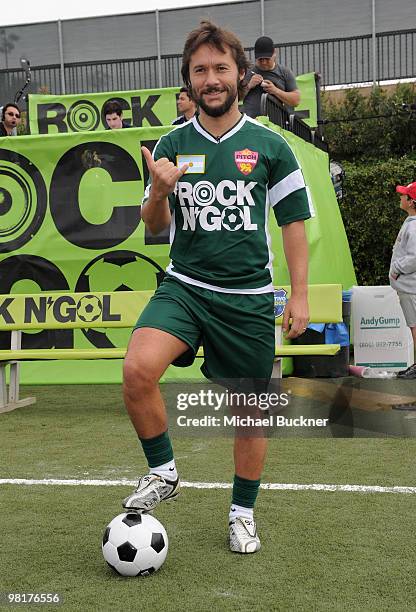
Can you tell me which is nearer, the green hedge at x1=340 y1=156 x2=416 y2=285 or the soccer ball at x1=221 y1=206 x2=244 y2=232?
the soccer ball at x1=221 y1=206 x2=244 y2=232

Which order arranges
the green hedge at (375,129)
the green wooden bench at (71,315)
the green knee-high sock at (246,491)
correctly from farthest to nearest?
the green hedge at (375,129) < the green wooden bench at (71,315) < the green knee-high sock at (246,491)

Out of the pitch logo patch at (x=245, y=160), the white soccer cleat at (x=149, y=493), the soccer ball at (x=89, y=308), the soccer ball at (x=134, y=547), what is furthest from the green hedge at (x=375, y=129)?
the soccer ball at (x=134, y=547)

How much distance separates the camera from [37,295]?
793 centimetres

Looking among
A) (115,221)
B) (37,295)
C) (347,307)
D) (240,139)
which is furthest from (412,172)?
(240,139)

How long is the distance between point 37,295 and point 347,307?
11.6ft

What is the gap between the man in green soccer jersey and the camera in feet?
10.7

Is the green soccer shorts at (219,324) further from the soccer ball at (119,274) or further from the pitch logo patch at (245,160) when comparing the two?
the soccer ball at (119,274)

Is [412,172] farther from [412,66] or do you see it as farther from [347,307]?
[347,307]

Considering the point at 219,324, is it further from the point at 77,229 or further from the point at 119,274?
the point at 77,229

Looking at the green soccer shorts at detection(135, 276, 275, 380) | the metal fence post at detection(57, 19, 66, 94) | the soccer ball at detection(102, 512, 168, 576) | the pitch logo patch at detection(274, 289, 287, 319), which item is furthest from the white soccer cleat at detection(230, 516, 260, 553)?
the metal fence post at detection(57, 19, 66, 94)

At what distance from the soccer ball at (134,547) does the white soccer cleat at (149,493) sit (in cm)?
7

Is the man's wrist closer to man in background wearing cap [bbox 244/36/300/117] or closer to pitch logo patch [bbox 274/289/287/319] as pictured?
pitch logo patch [bbox 274/289/287/319]

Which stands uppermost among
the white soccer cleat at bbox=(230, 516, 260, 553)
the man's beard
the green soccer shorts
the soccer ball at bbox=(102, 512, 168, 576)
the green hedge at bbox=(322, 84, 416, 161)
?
the green hedge at bbox=(322, 84, 416, 161)

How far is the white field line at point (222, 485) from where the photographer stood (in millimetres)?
4352
